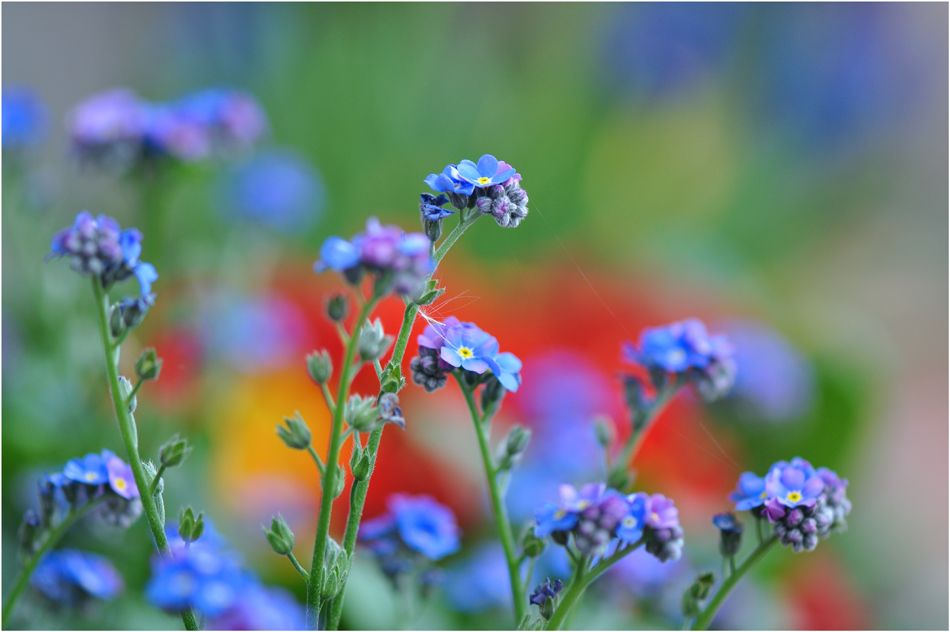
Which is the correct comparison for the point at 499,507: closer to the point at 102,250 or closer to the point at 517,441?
the point at 517,441

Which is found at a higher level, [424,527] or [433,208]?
[433,208]

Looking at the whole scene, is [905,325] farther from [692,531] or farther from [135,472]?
[135,472]

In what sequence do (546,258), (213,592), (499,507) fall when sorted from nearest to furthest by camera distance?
1. (213,592)
2. (499,507)
3. (546,258)

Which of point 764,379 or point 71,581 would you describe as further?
point 764,379

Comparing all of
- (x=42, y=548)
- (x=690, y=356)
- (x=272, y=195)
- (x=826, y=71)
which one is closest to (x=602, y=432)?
(x=690, y=356)

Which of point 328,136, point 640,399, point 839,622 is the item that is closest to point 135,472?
point 640,399

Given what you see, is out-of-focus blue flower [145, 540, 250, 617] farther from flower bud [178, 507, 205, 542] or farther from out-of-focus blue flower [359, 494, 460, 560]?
out-of-focus blue flower [359, 494, 460, 560]

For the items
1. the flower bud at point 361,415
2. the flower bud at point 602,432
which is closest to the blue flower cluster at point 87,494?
the flower bud at point 361,415
